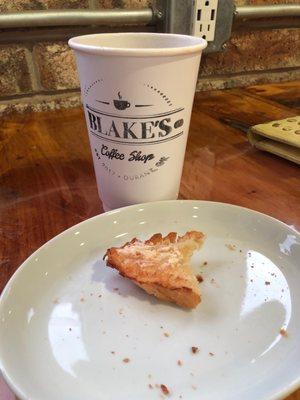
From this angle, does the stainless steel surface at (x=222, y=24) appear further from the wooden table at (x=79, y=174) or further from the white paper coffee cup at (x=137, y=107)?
the white paper coffee cup at (x=137, y=107)

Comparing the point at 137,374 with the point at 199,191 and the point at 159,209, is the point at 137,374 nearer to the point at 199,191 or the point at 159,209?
the point at 159,209

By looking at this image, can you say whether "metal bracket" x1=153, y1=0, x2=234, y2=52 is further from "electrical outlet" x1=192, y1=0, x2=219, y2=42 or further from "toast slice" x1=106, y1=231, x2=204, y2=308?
"toast slice" x1=106, y1=231, x2=204, y2=308

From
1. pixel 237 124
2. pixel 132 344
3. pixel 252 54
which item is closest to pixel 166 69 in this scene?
pixel 132 344

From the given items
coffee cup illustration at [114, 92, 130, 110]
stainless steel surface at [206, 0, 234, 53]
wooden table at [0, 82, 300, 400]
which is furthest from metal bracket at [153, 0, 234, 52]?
coffee cup illustration at [114, 92, 130, 110]

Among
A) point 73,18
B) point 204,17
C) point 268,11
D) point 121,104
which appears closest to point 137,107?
point 121,104

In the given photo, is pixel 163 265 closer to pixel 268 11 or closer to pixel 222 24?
pixel 222 24
